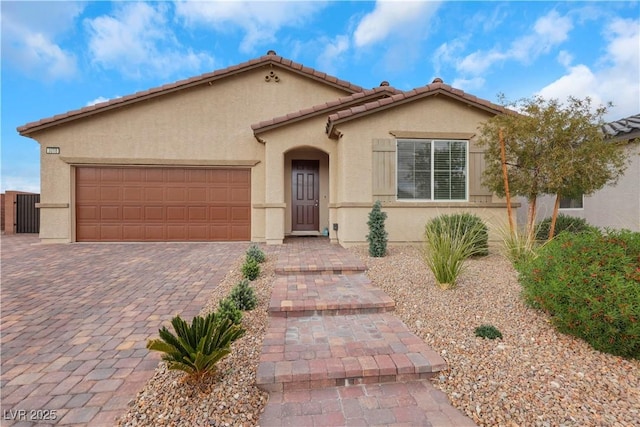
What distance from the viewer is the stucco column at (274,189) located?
27.8 feet

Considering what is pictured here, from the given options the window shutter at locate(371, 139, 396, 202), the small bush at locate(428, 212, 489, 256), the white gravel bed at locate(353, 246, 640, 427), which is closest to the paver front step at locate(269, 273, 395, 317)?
the white gravel bed at locate(353, 246, 640, 427)

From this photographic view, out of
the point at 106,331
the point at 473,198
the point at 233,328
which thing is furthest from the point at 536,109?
the point at 106,331

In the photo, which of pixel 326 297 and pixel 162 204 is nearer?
pixel 326 297

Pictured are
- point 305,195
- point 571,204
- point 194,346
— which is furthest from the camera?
point 305,195

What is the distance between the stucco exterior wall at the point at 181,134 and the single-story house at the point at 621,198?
8.04 m

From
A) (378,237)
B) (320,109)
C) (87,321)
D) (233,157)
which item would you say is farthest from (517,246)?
(233,157)

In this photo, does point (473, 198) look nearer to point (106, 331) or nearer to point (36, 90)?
point (106, 331)

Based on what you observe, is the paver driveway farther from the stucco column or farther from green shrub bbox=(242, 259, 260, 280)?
the stucco column

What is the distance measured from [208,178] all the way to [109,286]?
5.11 meters

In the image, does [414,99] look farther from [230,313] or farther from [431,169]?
[230,313]

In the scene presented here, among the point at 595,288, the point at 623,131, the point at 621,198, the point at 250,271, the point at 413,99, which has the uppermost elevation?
the point at 413,99

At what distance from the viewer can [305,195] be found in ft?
34.3

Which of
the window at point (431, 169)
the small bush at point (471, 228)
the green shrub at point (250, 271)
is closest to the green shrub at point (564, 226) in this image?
the window at point (431, 169)

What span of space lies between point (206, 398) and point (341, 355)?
46.4 inches
